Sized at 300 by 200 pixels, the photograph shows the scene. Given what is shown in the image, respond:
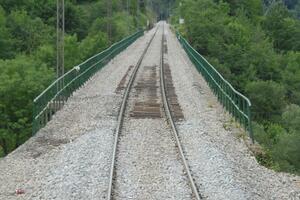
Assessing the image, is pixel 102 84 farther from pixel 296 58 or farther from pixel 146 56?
pixel 296 58

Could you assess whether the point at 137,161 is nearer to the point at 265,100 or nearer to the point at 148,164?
the point at 148,164

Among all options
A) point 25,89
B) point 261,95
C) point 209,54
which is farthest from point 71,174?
point 209,54

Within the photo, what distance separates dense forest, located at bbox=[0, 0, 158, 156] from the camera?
3953 centimetres

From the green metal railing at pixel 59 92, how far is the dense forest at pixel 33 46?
5.19 metres

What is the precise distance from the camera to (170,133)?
21.6 metres

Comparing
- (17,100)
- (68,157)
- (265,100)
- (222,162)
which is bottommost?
(265,100)

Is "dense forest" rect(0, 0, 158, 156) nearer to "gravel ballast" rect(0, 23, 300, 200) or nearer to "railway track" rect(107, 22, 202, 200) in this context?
"railway track" rect(107, 22, 202, 200)

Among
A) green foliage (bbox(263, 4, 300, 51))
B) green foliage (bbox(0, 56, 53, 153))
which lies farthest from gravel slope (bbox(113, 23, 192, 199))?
green foliage (bbox(263, 4, 300, 51))

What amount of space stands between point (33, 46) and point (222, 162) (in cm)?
6173

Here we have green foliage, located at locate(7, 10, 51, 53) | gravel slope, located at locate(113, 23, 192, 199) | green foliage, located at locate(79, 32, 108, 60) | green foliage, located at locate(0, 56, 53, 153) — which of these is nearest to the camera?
gravel slope, located at locate(113, 23, 192, 199)

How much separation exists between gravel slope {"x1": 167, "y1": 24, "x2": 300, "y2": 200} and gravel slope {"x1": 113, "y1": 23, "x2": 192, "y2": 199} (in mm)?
522

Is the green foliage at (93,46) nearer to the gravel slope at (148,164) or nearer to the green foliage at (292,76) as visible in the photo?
the green foliage at (292,76)

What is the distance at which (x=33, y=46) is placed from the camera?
7656cm

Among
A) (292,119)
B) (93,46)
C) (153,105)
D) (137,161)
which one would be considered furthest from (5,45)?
(137,161)
